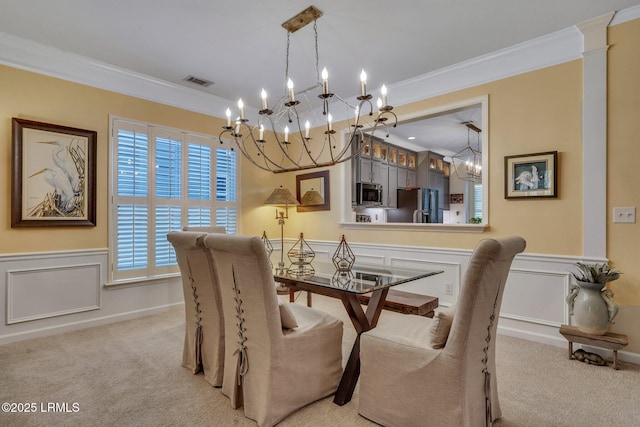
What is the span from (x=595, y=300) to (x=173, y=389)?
3.10 metres

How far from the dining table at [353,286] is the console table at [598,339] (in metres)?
1.32

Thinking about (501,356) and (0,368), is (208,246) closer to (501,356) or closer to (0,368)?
(0,368)

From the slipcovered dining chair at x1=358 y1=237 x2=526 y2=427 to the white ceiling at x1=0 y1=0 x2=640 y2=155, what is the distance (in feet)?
6.53

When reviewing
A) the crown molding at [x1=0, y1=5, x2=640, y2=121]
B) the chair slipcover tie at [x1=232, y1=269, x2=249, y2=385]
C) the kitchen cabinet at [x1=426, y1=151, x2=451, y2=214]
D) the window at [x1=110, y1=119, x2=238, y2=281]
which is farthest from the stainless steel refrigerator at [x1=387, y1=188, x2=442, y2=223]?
the chair slipcover tie at [x1=232, y1=269, x2=249, y2=385]

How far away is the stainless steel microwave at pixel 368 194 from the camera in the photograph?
528cm

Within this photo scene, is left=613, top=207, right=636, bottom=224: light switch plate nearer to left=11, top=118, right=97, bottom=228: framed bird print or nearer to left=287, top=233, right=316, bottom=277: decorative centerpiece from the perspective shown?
left=287, top=233, right=316, bottom=277: decorative centerpiece

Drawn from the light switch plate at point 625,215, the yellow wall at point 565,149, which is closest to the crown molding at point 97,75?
the yellow wall at point 565,149

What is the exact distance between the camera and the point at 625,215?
2.56 metres

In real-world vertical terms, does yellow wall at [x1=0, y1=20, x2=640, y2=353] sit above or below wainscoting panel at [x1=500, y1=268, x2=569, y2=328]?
above

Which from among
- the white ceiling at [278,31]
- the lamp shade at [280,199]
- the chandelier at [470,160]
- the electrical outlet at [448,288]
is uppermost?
the white ceiling at [278,31]

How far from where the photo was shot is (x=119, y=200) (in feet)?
11.6

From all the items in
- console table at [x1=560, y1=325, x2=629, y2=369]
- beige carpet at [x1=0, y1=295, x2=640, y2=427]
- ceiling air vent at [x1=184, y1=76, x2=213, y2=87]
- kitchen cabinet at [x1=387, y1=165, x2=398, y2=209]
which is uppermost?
ceiling air vent at [x1=184, y1=76, x2=213, y2=87]

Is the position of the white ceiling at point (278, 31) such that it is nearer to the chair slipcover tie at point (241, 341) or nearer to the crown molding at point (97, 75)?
the crown molding at point (97, 75)

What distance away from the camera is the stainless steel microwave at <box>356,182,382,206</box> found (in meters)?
5.28
